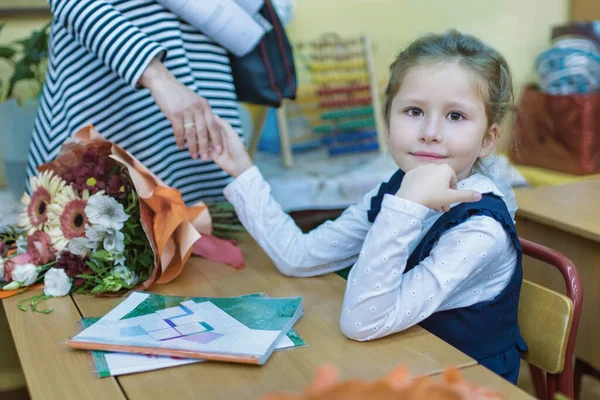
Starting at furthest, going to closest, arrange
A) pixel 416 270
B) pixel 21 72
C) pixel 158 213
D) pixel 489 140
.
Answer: pixel 21 72 → pixel 158 213 → pixel 489 140 → pixel 416 270

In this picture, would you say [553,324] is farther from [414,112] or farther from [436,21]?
[436,21]

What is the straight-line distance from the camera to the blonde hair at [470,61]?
1.10 metres

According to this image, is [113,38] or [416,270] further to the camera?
[113,38]

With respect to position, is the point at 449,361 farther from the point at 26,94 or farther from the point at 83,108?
the point at 26,94

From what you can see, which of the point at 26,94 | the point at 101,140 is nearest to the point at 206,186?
the point at 101,140

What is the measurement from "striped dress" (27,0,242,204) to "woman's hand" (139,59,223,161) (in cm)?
5

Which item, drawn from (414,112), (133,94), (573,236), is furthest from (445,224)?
(133,94)

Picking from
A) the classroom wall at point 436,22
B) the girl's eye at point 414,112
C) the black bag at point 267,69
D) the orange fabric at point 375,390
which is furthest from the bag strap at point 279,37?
the orange fabric at point 375,390

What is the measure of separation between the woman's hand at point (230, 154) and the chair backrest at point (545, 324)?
1.97ft

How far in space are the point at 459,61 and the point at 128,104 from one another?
0.78m

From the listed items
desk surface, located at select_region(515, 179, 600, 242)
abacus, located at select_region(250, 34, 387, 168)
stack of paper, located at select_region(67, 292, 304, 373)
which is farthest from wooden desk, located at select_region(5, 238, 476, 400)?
abacus, located at select_region(250, 34, 387, 168)

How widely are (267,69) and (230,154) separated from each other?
0.43 metres

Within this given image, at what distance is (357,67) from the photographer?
2975 mm

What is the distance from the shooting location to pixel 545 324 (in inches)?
46.9
